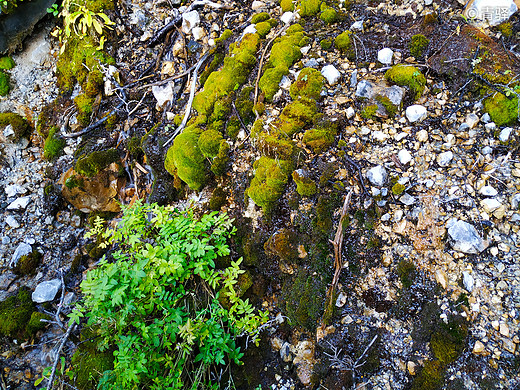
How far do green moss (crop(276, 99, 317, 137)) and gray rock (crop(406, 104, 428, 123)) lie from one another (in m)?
0.78

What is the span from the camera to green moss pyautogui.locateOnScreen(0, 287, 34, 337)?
11.5 ft

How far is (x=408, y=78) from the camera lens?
2.66 meters

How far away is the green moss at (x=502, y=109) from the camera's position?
2.31 meters

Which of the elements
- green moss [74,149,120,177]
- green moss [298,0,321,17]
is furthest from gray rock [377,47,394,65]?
green moss [74,149,120,177]

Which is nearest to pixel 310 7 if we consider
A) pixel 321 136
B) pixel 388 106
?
pixel 388 106

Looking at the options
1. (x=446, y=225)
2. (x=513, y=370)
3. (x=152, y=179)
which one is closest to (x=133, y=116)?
(x=152, y=179)

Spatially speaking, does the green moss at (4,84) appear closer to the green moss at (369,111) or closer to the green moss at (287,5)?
the green moss at (287,5)

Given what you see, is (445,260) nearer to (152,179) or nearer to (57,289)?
(152,179)

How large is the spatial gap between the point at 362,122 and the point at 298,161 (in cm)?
67

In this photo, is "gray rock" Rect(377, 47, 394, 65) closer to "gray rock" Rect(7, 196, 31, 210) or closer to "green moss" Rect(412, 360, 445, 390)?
"green moss" Rect(412, 360, 445, 390)

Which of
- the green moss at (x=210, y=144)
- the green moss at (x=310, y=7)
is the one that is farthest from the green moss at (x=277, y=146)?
the green moss at (x=310, y=7)

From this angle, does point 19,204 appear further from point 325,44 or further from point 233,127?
point 325,44

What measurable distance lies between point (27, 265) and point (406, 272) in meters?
4.37

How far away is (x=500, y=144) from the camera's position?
7.64ft
